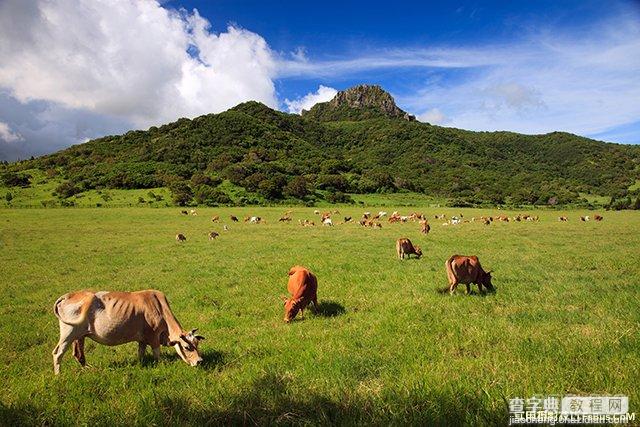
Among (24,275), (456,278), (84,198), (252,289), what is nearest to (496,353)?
(456,278)

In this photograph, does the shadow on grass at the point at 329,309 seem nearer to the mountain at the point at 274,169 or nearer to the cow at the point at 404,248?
the cow at the point at 404,248

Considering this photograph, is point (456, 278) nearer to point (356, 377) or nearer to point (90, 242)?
point (356, 377)

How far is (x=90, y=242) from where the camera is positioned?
2983 cm

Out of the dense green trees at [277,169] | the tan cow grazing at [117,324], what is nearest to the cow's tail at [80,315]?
the tan cow grazing at [117,324]

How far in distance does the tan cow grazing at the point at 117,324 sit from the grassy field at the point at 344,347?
39 centimetres

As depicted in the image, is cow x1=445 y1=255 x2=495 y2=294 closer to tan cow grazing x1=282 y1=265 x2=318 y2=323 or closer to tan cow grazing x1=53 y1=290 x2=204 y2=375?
tan cow grazing x1=282 y1=265 x2=318 y2=323

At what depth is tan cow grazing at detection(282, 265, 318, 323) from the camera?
10.5 meters

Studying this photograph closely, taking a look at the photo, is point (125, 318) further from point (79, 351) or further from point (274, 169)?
point (274, 169)

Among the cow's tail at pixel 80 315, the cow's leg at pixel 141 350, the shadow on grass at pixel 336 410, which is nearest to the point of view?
the shadow on grass at pixel 336 410

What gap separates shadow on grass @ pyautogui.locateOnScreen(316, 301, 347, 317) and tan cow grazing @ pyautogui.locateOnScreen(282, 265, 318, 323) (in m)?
0.25

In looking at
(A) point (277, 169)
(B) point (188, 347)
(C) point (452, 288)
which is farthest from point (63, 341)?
(A) point (277, 169)

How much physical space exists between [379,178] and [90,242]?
305 ft

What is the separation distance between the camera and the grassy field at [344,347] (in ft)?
17.1

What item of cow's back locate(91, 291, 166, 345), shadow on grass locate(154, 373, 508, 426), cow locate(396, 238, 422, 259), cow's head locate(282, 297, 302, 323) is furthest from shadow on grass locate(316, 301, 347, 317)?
cow locate(396, 238, 422, 259)
